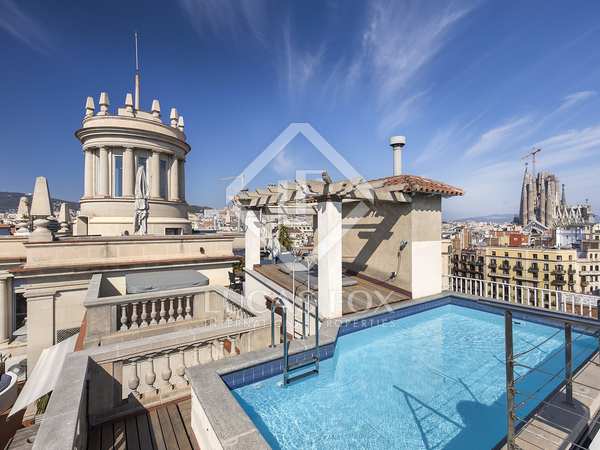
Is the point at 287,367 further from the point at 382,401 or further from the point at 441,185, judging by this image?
the point at 441,185

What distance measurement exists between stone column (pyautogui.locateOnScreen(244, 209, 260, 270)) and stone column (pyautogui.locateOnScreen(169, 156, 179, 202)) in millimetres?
9374

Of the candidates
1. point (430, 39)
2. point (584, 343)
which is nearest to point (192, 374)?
point (584, 343)

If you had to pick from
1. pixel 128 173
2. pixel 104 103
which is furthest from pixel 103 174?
pixel 104 103

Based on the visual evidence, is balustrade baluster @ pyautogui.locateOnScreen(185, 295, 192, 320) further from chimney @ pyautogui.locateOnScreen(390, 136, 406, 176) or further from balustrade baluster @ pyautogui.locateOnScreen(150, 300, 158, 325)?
chimney @ pyautogui.locateOnScreen(390, 136, 406, 176)

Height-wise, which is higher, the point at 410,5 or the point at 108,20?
the point at 108,20

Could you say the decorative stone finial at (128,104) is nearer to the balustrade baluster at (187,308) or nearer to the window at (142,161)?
the window at (142,161)

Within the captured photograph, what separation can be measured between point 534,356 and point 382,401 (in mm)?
4130

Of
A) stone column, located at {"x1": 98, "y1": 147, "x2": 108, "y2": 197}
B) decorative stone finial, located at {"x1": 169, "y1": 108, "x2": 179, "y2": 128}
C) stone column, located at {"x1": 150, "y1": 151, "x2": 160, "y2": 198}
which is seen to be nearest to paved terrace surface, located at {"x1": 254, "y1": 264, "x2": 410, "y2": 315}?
stone column, located at {"x1": 150, "y1": 151, "x2": 160, "y2": 198}

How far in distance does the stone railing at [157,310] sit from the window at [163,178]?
11.4 metres

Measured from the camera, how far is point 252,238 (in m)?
10.6

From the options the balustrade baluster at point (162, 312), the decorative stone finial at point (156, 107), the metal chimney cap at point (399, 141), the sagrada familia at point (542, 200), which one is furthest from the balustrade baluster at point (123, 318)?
the sagrada familia at point (542, 200)

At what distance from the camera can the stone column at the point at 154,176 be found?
16250mm

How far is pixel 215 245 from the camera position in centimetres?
1032

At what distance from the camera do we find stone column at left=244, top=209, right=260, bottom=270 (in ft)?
34.3
